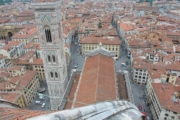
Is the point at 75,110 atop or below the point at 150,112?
atop

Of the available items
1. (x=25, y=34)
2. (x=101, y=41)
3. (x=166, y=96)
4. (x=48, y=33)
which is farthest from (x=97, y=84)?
(x=25, y=34)

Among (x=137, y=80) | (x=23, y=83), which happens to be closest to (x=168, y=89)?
(x=137, y=80)

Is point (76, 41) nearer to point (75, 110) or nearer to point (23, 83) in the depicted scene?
point (23, 83)

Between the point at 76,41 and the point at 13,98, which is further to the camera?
the point at 76,41

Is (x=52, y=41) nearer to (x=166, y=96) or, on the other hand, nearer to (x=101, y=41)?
(x=166, y=96)

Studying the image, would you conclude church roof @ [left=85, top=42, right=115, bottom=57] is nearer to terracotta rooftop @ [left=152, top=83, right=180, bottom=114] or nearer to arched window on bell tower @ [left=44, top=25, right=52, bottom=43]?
arched window on bell tower @ [left=44, top=25, right=52, bottom=43]
